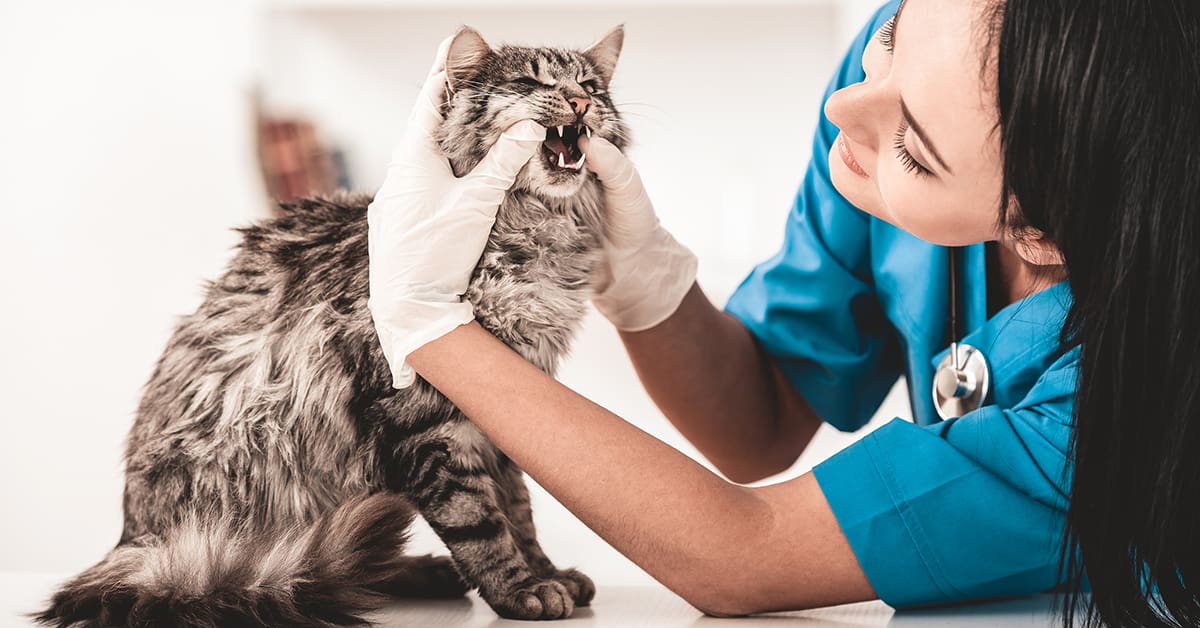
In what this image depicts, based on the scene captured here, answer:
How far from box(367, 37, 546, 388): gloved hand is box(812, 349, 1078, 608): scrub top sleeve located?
1.45 feet

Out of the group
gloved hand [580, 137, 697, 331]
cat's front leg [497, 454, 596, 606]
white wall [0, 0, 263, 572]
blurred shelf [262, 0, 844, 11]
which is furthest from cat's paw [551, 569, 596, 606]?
white wall [0, 0, 263, 572]

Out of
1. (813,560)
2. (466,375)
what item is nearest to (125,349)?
(466,375)

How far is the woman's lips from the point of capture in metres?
1.10

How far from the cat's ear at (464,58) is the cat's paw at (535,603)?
0.55 metres

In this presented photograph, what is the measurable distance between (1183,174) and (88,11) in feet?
10.3

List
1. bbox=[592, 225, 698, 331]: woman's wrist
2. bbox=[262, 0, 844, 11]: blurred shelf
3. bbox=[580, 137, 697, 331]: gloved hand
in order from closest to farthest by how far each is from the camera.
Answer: bbox=[580, 137, 697, 331]: gloved hand → bbox=[592, 225, 698, 331]: woman's wrist → bbox=[262, 0, 844, 11]: blurred shelf

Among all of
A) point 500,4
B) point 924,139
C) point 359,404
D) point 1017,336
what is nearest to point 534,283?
point 359,404

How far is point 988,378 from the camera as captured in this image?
3.62 ft

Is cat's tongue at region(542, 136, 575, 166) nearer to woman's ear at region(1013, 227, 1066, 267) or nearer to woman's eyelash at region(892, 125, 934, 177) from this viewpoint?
woman's eyelash at region(892, 125, 934, 177)

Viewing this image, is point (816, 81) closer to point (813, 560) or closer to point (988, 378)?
point (988, 378)

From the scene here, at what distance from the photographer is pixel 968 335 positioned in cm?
119

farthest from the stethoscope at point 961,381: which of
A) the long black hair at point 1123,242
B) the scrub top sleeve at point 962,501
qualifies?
the long black hair at point 1123,242

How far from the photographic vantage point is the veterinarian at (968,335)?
0.81m

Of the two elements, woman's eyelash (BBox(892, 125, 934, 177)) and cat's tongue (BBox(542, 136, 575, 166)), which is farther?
cat's tongue (BBox(542, 136, 575, 166))
